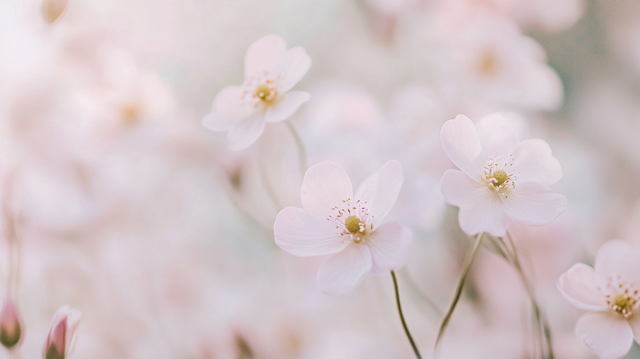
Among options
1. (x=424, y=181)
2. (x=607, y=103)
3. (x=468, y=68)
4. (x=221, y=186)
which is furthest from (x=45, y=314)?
(x=607, y=103)

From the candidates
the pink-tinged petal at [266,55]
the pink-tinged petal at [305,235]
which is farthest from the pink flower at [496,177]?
the pink-tinged petal at [266,55]

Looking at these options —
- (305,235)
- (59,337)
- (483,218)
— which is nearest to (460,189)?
(483,218)

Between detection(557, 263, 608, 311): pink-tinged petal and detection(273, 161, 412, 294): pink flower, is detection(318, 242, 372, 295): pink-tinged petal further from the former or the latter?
detection(557, 263, 608, 311): pink-tinged petal

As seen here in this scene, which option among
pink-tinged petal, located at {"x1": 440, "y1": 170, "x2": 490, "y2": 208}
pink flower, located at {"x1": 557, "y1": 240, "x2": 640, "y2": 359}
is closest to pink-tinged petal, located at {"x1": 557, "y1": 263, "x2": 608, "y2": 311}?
pink flower, located at {"x1": 557, "y1": 240, "x2": 640, "y2": 359}

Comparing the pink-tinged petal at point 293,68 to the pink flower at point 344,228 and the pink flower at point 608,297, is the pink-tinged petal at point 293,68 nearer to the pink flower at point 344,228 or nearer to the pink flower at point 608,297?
the pink flower at point 344,228

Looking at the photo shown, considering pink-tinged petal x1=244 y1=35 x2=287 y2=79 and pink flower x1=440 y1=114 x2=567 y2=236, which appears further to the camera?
pink-tinged petal x1=244 y1=35 x2=287 y2=79

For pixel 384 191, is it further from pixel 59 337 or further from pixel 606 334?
pixel 59 337

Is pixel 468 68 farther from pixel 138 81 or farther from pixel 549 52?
pixel 138 81
